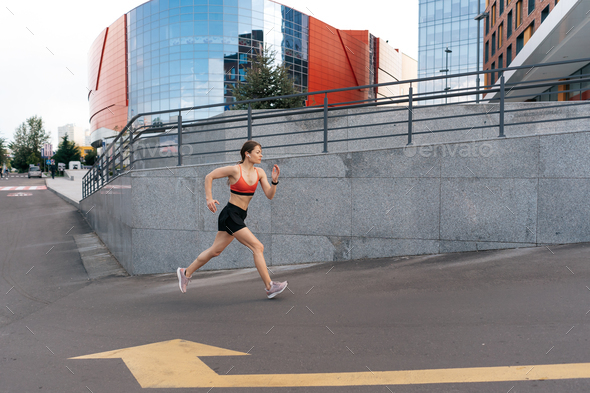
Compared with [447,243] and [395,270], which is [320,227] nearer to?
[395,270]

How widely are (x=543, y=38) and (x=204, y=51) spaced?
139ft

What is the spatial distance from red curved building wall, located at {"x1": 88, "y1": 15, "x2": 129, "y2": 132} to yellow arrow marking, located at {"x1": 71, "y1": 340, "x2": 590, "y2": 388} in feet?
226

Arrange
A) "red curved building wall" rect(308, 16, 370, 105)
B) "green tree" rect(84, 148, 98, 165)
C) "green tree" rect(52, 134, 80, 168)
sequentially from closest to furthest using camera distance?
1. "red curved building wall" rect(308, 16, 370, 105)
2. "green tree" rect(52, 134, 80, 168)
3. "green tree" rect(84, 148, 98, 165)

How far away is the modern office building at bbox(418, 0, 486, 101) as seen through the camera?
65.6m

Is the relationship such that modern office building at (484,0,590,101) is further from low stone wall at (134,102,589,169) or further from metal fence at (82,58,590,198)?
low stone wall at (134,102,589,169)

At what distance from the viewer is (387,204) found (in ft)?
21.7

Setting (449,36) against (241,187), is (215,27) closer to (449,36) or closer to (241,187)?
(449,36)

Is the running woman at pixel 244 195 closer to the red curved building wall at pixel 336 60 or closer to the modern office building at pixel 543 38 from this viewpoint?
the modern office building at pixel 543 38

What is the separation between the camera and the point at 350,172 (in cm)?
682

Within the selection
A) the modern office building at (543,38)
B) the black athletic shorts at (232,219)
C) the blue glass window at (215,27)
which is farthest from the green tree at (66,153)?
the black athletic shorts at (232,219)

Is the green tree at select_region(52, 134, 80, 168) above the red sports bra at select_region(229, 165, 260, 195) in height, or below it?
above

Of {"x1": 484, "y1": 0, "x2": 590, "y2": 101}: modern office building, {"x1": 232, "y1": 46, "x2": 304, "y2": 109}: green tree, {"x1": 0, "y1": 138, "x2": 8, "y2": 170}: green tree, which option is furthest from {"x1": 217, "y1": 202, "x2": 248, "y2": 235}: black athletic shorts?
{"x1": 0, "y1": 138, "x2": 8, "y2": 170}: green tree

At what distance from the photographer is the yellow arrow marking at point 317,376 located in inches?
110

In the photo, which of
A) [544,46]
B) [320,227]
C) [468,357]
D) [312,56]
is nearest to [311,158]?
[320,227]
